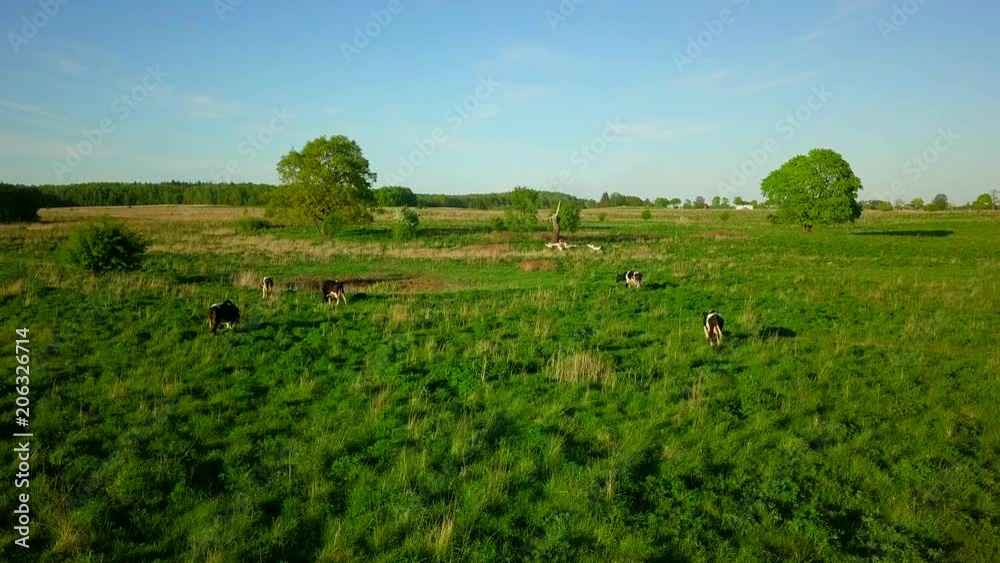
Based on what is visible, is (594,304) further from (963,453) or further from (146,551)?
(146,551)

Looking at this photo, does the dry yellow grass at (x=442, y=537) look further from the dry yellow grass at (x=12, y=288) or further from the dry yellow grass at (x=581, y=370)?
the dry yellow grass at (x=12, y=288)

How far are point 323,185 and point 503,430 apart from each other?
47.1 m

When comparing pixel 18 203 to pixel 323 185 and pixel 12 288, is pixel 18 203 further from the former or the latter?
pixel 12 288

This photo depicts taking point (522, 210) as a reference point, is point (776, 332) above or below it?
below

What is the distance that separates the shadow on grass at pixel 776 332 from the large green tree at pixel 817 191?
4800cm

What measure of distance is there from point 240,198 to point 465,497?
→ 477 feet

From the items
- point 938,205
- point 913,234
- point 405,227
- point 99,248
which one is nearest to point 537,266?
point 405,227

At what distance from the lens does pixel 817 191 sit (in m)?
56.6

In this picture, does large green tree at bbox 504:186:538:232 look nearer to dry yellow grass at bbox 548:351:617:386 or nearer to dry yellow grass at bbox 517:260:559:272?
dry yellow grass at bbox 517:260:559:272

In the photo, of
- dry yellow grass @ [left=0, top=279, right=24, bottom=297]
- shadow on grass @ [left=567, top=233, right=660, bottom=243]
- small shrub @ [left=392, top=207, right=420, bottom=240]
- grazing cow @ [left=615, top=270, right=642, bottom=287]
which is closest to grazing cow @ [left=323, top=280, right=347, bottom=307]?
dry yellow grass @ [left=0, top=279, right=24, bottom=297]

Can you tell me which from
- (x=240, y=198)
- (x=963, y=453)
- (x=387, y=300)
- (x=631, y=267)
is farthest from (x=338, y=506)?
(x=240, y=198)

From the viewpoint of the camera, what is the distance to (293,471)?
24.5 ft

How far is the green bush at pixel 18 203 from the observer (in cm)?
6081

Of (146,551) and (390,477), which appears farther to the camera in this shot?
(390,477)
